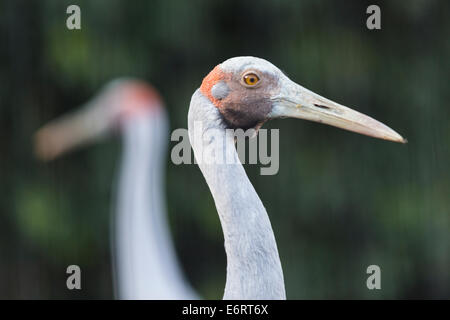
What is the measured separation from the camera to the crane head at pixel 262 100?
6.98 ft

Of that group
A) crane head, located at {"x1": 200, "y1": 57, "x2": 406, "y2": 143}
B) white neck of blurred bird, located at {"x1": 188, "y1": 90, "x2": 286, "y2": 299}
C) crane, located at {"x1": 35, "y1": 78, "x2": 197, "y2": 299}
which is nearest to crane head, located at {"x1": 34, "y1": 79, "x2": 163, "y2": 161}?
crane, located at {"x1": 35, "y1": 78, "x2": 197, "y2": 299}

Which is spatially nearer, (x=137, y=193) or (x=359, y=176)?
(x=137, y=193)

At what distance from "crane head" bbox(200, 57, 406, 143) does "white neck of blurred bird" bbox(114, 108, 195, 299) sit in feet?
4.63

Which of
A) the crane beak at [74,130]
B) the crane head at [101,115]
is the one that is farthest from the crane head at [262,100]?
the crane beak at [74,130]

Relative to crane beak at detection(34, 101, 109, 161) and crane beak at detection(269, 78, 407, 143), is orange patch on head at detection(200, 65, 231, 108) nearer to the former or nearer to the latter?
crane beak at detection(269, 78, 407, 143)

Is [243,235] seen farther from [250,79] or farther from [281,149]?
[281,149]

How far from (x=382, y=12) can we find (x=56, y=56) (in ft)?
7.14

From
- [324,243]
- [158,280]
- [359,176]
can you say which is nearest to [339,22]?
[359,176]

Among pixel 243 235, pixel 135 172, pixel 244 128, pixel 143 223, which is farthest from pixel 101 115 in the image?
pixel 243 235

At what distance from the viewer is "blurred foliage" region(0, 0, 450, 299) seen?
5.18 metres

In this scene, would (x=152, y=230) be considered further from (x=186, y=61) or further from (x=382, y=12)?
(x=382, y=12)

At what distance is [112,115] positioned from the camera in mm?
4910

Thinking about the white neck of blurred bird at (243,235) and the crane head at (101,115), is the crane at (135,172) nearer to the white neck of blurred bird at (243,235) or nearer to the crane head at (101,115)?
the crane head at (101,115)

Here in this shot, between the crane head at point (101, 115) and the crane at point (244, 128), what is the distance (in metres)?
2.64
